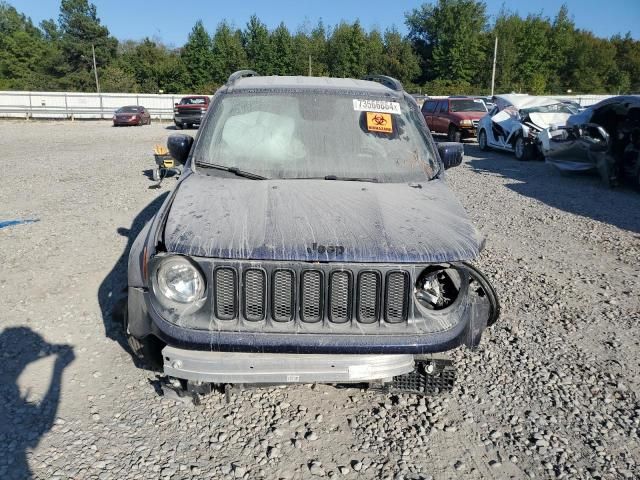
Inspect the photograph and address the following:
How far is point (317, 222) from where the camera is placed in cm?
287

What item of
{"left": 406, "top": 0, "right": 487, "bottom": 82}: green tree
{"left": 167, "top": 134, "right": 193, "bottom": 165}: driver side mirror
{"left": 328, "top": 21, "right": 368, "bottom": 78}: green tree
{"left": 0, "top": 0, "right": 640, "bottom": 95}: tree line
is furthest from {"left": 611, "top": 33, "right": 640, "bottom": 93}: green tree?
{"left": 167, "top": 134, "right": 193, "bottom": 165}: driver side mirror

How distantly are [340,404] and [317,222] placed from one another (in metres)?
1.24

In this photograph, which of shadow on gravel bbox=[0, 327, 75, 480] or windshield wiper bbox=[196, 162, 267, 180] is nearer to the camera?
shadow on gravel bbox=[0, 327, 75, 480]

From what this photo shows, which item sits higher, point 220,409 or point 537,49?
point 537,49

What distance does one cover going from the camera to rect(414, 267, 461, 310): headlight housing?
2.80 metres

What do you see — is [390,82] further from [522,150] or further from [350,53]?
[350,53]

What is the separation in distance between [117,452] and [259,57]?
69853mm

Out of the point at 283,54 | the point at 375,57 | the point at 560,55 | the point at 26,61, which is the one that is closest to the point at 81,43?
the point at 26,61

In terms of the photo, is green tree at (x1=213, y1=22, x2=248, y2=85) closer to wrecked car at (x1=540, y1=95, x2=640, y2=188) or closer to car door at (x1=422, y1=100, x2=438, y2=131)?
car door at (x1=422, y1=100, x2=438, y2=131)

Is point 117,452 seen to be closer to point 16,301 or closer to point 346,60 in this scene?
point 16,301

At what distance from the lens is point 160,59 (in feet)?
233

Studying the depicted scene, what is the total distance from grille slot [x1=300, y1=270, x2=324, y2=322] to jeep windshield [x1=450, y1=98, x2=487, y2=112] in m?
19.1

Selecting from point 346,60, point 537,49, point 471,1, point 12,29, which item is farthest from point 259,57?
point 12,29

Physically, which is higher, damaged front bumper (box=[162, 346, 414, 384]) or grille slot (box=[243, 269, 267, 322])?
grille slot (box=[243, 269, 267, 322])
